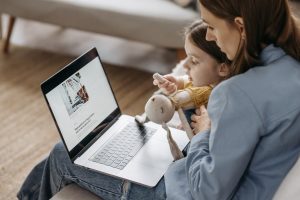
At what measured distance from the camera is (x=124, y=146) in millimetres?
1342

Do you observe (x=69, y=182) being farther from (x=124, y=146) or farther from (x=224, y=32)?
(x=224, y=32)

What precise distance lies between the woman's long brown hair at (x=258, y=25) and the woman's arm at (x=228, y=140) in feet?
0.33

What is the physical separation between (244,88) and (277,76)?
8 centimetres

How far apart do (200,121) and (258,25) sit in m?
0.36

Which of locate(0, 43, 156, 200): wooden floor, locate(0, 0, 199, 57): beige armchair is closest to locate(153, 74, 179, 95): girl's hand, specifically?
locate(0, 43, 156, 200): wooden floor

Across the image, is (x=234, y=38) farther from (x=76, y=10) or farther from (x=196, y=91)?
(x=76, y=10)

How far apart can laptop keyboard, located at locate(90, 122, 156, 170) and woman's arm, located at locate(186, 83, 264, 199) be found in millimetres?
328

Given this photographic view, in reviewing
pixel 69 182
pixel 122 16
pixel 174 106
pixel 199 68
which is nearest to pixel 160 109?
pixel 174 106

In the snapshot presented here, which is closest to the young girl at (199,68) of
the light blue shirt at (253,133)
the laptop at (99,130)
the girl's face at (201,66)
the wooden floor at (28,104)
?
the girl's face at (201,66)

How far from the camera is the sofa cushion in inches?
98.1

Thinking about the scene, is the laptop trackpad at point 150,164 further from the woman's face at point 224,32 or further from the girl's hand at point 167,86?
the woman's face at point 224,32

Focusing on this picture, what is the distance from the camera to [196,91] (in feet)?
4.71

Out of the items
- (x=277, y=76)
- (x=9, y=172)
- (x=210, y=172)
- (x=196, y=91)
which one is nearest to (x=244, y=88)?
(x=277, y=76)

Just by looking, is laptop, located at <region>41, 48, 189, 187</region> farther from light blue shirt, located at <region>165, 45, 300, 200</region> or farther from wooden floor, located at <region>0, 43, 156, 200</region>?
wooden floor, located at <region>0, 43, 156, 200</region>
